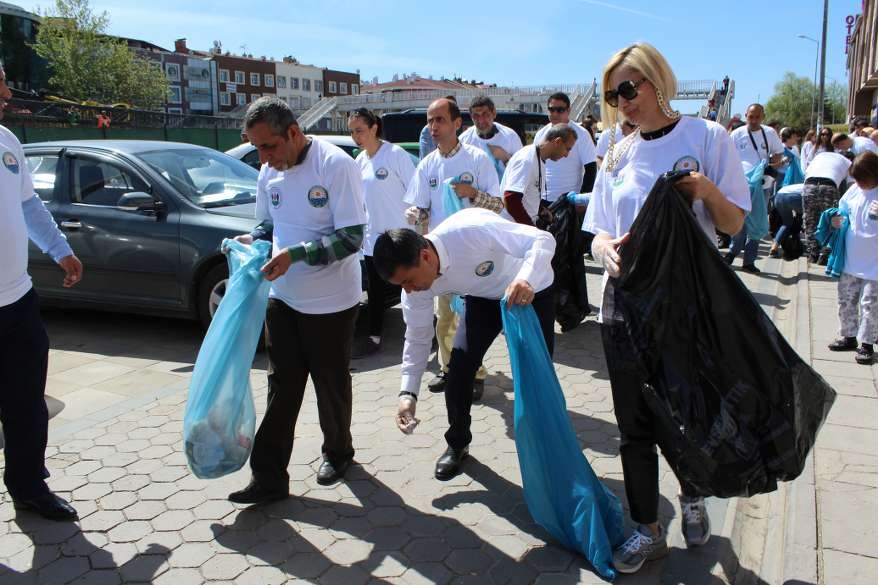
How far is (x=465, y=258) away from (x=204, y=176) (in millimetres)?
4063

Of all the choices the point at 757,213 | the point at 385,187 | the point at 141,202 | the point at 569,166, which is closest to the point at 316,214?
the point at 385,187

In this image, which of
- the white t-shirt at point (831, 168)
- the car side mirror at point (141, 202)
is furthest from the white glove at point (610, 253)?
the white t-shirt at point (831, 168)

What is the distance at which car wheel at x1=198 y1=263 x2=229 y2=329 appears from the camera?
18.8 ft

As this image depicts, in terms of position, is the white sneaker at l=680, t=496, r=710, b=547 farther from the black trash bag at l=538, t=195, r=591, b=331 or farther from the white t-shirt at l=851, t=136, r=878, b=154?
the white t-shirt at l=851, t=136, r=878, b=154

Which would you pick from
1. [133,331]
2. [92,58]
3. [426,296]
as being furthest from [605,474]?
[92,58]

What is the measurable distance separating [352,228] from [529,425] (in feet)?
3.78

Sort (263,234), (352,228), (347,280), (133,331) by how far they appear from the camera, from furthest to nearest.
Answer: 1. (133,331)
2. (263,234)
3. (347,280)
4. (352,228)

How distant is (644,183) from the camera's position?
2.58 m

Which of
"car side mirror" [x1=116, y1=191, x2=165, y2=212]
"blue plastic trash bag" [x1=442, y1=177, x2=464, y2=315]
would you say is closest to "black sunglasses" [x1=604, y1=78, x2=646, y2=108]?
"blue plastic trash bag" [x1=442, y1=177, x2=464, y2=315]

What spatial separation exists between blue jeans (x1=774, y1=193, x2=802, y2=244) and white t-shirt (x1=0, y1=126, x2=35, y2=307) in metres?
8.82

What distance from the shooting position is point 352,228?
3.13m

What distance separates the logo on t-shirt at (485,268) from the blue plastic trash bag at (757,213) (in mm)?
5293

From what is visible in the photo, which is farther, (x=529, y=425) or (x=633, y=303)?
(x=529, y=425)

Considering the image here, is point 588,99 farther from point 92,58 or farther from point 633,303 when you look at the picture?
point 633,303
